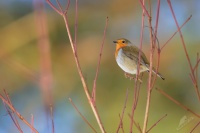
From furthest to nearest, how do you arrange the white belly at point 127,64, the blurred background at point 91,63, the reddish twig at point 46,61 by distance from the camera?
the blurred background at point 91,63, the white belly at point 127,64, the reddish twig at point 46,61

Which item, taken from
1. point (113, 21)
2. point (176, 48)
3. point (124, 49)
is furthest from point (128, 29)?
point (124, 49)

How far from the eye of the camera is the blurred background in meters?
4.94

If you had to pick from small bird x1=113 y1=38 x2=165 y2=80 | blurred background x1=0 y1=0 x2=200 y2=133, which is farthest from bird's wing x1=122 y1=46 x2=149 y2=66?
blurred background x1=0 y1=0 x2=200 y2=133

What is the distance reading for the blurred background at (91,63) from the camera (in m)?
4.94

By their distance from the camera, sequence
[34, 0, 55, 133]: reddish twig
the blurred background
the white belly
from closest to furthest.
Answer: [34, 0, 55, 133]: reddish twig, the white belly, the blurred background

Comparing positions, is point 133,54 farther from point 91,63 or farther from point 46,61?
point 91,63

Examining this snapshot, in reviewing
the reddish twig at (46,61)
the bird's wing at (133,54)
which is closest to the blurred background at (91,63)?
the bird's wing at (133,54)

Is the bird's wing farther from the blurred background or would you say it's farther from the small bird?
A: the blurred background

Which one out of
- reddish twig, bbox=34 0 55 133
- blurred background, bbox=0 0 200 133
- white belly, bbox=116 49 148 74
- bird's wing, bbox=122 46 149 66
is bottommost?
blurred background, bbox=0 0 200 133

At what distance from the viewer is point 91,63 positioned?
5.60 m

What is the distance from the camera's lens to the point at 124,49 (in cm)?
221

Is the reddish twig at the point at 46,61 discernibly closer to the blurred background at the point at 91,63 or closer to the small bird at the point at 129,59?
the small bird at the point at 129,59

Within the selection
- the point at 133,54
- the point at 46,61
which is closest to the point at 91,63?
the point at 133,54

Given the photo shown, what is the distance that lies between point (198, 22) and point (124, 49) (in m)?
3.66
